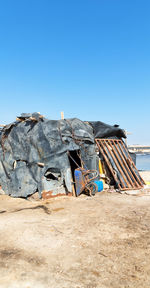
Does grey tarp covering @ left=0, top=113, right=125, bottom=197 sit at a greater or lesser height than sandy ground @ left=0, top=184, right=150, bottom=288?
greater

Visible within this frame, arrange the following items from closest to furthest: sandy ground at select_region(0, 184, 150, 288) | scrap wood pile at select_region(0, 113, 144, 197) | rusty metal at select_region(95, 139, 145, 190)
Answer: sandy ground at select_region(0, 184, 150, 288) < scrap wood pile at select_region(0, 113, 144, 197) < rusty metal at select_region(95, 139, 145, 190)

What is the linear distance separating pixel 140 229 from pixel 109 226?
86 centimetres

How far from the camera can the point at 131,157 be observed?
44.3 feet

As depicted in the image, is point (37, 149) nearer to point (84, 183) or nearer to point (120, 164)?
point (84, 183)

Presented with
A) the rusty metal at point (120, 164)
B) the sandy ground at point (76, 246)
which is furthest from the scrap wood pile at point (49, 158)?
the sandy ground at point (76, 246)

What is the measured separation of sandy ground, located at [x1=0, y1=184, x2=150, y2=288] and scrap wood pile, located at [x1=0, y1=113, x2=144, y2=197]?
1.89m

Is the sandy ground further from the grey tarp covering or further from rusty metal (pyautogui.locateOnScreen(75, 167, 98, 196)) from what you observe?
the grey tarp covering

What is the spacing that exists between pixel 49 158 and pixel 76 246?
554 cm

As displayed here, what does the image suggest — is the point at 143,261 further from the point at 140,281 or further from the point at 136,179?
the point at 136,179

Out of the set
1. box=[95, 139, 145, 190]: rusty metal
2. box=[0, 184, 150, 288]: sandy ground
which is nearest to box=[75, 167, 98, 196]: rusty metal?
box=[0, 184, 150, 288]: sandy ground

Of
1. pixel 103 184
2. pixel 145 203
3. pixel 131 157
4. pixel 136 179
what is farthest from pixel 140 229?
pixel 131 157

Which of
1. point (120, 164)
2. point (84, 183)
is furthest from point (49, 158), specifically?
point (120, 164)

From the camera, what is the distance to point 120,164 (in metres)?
11.8

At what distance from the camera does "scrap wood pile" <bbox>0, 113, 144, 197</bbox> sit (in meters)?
9.59
